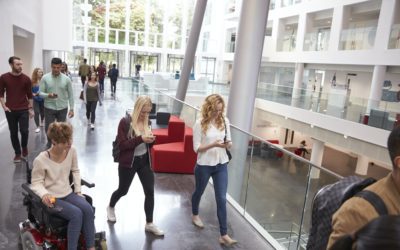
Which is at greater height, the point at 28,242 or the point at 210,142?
the point at 210,142

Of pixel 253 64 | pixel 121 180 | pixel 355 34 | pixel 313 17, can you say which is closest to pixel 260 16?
pixel 253 64

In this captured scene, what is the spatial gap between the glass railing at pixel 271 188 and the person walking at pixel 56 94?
289 centimetres

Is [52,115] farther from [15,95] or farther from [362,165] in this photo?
[362,165]

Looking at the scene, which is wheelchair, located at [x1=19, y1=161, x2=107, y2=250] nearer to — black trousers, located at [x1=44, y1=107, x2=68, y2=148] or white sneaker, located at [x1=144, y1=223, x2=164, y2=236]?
white sneaker, located at [x1=144, y1=223, x2=164, y2=236]

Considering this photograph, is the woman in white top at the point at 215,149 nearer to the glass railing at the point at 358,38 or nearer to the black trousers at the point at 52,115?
the black trousers at the point at 52,115

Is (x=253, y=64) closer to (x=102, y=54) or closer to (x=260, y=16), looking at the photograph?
(x=260, y=16)

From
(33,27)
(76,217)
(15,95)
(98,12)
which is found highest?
(98,12)

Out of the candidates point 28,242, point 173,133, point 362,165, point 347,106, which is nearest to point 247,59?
point 173,133

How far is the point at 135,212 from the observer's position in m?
4.39

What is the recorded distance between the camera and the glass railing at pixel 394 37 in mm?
13898

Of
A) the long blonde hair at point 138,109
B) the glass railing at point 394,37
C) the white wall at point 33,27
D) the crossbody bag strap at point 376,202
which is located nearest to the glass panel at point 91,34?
the white wall at point 33,27

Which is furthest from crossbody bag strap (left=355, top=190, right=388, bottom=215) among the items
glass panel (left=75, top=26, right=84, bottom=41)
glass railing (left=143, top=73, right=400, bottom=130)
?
glass panel (left=75, top=26, right=84, bottom=41)

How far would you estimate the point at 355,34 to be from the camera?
54.3 feet

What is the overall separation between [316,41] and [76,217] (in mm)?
19418
